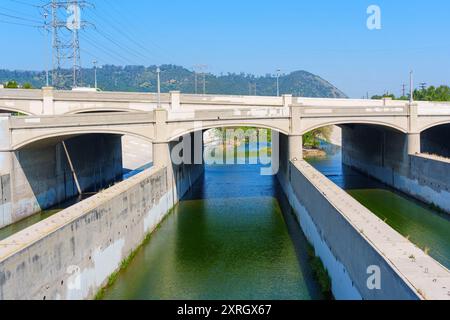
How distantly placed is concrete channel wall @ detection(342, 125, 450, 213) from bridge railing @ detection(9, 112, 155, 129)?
1933 cm

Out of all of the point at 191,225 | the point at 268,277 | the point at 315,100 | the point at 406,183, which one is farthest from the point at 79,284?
the point at 315,100

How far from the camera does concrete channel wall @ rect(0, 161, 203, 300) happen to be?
1240cm

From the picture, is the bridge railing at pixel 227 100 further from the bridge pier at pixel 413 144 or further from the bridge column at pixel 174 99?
the bridge pier at pixel 413 144

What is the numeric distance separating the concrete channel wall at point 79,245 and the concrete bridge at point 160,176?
5cm

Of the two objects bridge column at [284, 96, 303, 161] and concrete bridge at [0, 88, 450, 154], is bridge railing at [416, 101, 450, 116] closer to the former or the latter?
concrete bridge at [0, 88, 450, 154]

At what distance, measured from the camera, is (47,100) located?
39.6 m

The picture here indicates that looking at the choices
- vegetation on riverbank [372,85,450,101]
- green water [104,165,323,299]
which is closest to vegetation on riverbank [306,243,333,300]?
green water [104,165,323,299]

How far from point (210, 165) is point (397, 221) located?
36926 mm

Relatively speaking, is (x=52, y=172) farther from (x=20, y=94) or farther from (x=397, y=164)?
(x=397, y=164)

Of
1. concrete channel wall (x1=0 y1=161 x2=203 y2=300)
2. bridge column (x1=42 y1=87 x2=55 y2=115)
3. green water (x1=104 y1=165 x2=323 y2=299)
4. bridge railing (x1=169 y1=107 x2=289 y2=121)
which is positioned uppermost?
bridge column (x1=42 y1=87 x2=55 y2=115)

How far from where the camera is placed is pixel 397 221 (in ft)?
94.8

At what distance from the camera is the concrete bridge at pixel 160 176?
12977mm

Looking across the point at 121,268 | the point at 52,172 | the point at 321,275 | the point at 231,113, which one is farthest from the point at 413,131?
the point at 52,172

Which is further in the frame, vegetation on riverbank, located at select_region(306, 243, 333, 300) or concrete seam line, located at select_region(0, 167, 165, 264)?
vegetation on riverbank, located at select_region(306, 243, 333, 300)
